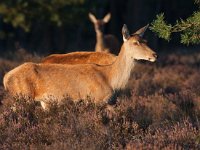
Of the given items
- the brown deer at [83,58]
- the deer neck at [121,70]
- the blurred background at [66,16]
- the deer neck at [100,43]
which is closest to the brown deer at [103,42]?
the deer neck at [100,43]

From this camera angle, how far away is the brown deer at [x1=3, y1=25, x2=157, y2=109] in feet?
39.4

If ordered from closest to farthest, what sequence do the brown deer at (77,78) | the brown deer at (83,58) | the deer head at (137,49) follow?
the brown deer at (77,78)
the deer head at (137,49)
the brown deer at (83,58)

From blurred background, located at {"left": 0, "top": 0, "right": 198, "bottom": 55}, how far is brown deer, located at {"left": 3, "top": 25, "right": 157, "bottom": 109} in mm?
11416

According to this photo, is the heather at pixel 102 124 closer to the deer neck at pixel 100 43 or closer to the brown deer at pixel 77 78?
the brown deer at pixel 77 78

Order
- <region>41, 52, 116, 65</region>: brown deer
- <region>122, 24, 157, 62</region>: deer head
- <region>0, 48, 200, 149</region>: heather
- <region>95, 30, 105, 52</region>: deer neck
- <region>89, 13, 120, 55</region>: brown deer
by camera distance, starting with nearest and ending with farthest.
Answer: <region>0, 48, 200, 149</region>: heather
<region>122, 24, 157, 62</region>: deer head
<region>41, 52, 116, 65</region>: brown deer
<region>95, 30, 105, 52</region>: deer neck
<region>89, 13, 120, 55</region>: brown deer

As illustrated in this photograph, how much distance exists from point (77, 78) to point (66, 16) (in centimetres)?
1437

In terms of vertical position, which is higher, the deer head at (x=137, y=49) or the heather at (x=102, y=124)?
the deer head at (x=137, y=49)

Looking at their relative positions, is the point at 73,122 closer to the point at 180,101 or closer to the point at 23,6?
the point at 180,101

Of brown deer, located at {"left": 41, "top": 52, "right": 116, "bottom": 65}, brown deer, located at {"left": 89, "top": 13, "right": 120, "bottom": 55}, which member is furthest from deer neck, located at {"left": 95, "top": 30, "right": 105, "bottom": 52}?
brown deer, located at {"left": 41, "top": 52, "right": 116, "bottom": 65}

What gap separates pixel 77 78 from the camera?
40.1ft

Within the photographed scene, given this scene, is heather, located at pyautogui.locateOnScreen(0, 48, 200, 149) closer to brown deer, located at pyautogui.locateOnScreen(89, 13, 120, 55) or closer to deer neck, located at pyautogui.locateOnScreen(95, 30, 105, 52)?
deer neck, located at pyautogui.locateOnScreen(95, 30, 105, 52)

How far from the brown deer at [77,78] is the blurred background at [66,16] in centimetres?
1142

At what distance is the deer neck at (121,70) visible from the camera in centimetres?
1221

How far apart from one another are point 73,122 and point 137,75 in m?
8.67
